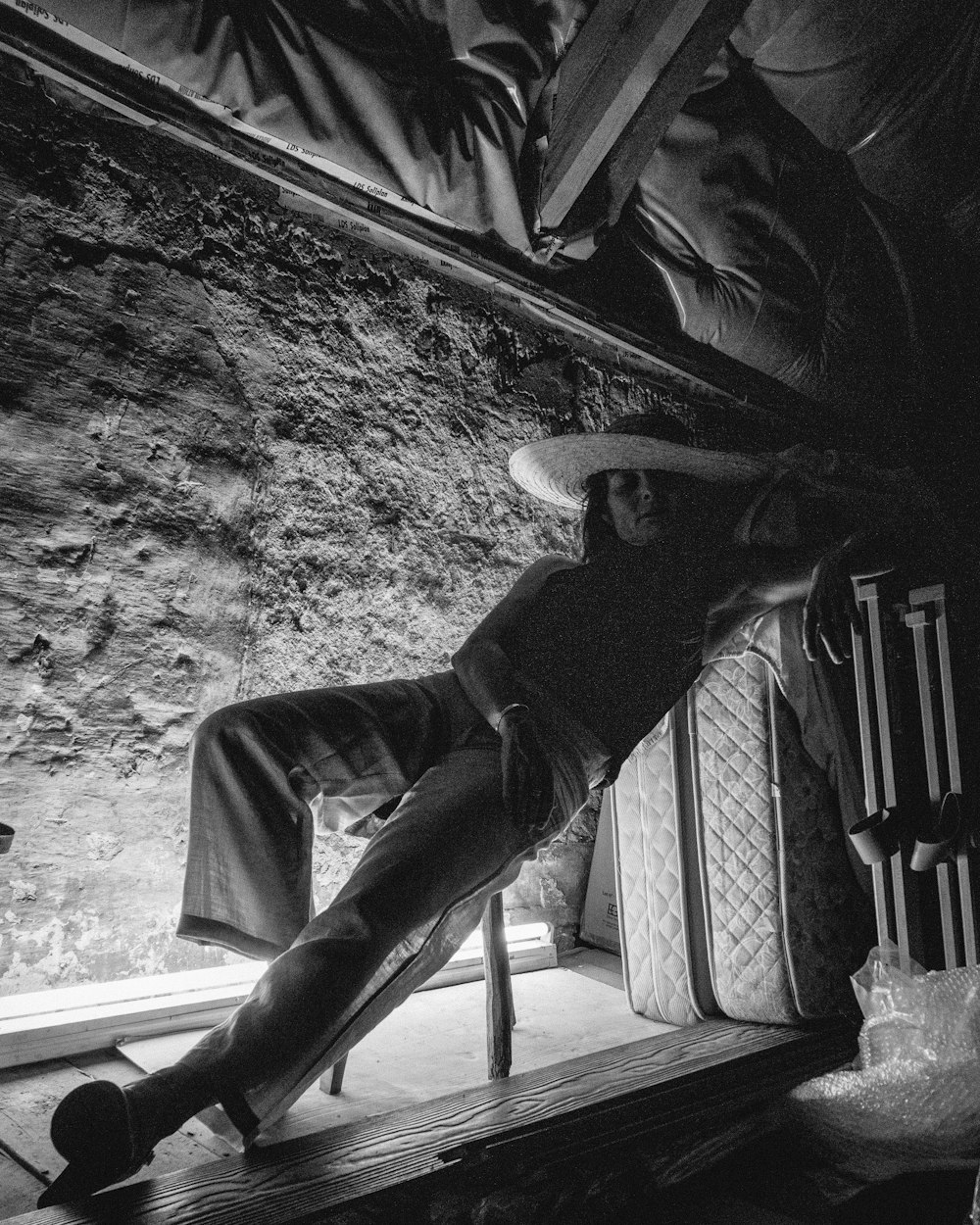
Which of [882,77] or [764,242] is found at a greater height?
[882,77]

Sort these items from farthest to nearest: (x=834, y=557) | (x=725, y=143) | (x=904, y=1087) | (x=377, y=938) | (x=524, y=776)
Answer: (x=725, y=143) < (x=834, y=557) < (x=904, y=1087) < (x=524, y=776) < (x=377, y=938)

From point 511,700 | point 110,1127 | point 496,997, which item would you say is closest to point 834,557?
point 511,700

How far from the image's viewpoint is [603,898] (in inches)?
89.9

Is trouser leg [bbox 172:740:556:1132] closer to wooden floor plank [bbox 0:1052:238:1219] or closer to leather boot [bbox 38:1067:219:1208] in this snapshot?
leather boot [bbox 38:1067:219:1208]

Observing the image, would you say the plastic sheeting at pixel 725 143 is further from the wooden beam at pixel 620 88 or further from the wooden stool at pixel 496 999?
the wooden stool at pixel 496 999

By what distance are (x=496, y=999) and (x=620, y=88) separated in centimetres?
197

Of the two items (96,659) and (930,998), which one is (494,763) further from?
(930,998)

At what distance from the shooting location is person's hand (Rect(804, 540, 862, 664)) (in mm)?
1714

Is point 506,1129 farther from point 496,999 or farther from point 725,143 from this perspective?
point 725,143

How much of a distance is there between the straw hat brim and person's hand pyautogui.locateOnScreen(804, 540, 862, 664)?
26 centimetres

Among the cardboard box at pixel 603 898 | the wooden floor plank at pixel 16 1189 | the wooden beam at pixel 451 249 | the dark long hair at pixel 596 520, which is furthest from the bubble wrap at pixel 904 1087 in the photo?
the wooden beam at pixel 451 249

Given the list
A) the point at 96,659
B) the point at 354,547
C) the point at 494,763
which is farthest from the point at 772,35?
the point at 96,659

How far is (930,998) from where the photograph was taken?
1570 millimetres

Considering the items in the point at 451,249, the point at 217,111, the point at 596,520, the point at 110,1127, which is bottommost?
the point at 110,1127
